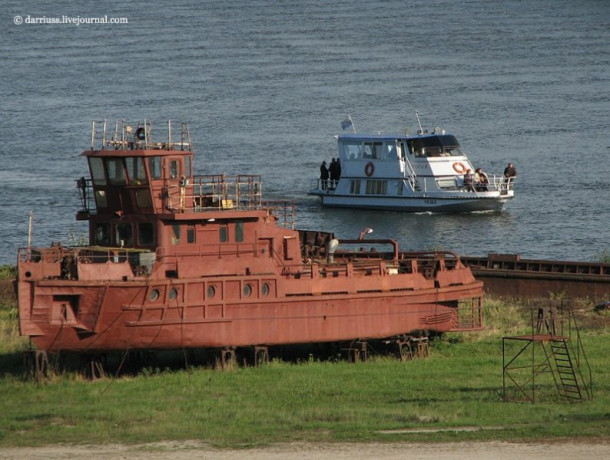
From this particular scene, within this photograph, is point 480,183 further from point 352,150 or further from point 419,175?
point 352,150

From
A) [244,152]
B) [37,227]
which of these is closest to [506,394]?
[37,227]

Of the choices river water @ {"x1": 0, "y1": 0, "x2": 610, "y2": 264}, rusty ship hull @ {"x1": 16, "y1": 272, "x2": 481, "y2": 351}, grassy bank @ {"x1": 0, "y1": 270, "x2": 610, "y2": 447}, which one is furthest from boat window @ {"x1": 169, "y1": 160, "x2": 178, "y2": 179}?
river water @ {"x1": 0, "y1": 0, "x2": 610, "y2": 264}

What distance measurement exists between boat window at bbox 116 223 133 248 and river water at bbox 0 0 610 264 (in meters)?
24.3

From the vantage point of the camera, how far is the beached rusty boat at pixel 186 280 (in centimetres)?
3304

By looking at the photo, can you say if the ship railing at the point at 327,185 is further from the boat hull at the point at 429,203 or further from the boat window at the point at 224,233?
the boat window at the point at 224,233

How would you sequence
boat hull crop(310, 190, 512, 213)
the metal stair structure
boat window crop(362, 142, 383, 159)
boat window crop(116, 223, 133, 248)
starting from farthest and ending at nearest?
boat window crop(362, 142, 383, 159), boat hull crop(310, 190, 512, 213), boat window crop(116, 223, 133, 248), the metal stair structure

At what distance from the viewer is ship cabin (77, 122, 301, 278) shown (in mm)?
34562

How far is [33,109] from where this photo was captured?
324 ft

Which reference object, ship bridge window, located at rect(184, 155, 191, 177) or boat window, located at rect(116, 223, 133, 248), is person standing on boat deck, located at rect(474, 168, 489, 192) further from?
boat window, located at rect(116, 223, 133, 248)

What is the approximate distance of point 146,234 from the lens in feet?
114

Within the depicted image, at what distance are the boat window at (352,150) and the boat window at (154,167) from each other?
3677 centimetres

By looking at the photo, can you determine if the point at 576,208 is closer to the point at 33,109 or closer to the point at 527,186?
the point at 527,186

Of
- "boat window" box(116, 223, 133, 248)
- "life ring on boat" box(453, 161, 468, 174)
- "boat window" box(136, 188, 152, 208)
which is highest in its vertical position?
"life ring on boat" box(453, 161, 468, 174)

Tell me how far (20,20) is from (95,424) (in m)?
113
